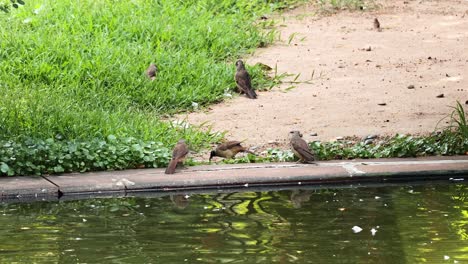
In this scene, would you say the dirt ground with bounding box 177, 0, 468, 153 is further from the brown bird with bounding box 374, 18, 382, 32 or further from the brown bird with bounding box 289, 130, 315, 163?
the brown bird with bounding box 289, 130, 315, 163

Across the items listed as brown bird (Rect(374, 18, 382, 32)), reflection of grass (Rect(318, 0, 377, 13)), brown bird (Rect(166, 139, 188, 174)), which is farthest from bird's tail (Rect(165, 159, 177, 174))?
reflection of grass (Rect(318, 0, 377, 13))

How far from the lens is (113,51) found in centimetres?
1353

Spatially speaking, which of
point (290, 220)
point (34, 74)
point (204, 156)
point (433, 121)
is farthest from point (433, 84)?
point (290, 220)

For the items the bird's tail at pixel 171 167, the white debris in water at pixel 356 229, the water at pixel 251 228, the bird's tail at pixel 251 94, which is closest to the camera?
the water at pixel 251 228

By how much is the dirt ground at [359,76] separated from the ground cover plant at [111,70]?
48 centimetres

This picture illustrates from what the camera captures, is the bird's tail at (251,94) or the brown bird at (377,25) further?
the brown bird at (377,25)

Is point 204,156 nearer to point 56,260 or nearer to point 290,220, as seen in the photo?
point 290,220

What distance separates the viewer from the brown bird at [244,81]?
12859 millimetres

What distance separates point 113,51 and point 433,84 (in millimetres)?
4116

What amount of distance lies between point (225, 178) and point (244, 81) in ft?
13.7

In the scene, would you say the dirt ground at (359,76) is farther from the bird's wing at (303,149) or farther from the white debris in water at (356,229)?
the white debris in water at (356,229)

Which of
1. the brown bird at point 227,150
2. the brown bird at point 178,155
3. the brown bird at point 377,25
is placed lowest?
the brown bird at point 227,150

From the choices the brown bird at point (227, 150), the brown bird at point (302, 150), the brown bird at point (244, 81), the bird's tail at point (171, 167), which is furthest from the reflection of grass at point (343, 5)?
the bird's tail at point (171, 167)

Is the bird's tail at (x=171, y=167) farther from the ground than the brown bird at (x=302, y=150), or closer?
closer
